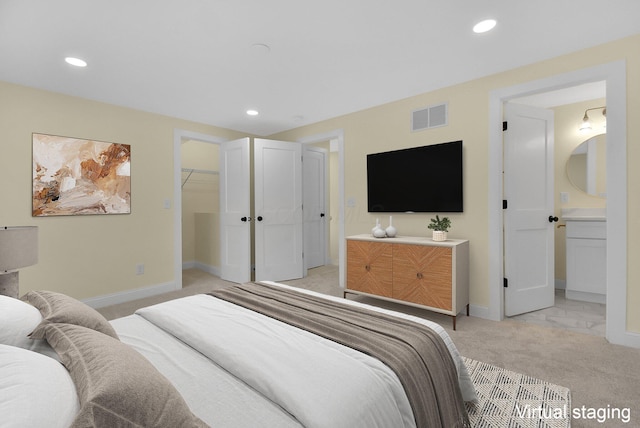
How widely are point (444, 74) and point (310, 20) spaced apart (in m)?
1.56

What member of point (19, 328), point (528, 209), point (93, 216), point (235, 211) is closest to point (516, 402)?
point (528, 209)

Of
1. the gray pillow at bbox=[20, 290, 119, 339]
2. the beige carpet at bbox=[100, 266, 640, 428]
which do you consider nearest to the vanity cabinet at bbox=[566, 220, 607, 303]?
the beige carpet at bbox=[100, 266, 640, 428]

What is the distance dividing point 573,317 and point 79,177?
5.47 metres

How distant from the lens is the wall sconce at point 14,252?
1.74 metres

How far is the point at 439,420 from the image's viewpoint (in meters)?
1.16

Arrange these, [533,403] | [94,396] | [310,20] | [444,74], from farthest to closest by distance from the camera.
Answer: [444,74] → [310,20] → [533,403] → [94,396]

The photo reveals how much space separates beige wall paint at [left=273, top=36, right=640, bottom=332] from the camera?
7.82 feet

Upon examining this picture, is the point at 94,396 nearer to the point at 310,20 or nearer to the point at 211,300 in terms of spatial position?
the point at 211,300

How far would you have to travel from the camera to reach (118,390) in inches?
26.5

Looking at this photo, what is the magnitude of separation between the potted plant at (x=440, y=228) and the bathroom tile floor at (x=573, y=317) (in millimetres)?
1095

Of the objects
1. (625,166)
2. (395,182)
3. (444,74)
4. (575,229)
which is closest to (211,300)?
(395,182)

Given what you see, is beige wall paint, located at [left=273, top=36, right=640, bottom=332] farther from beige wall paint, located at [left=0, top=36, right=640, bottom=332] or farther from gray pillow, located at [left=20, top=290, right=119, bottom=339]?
gray pillow, located at [left=20, top=290, right=119, bottom=339]

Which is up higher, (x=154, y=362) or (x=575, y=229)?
(x=575, y=229)

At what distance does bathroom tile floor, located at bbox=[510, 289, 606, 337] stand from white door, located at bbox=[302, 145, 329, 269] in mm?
3370
